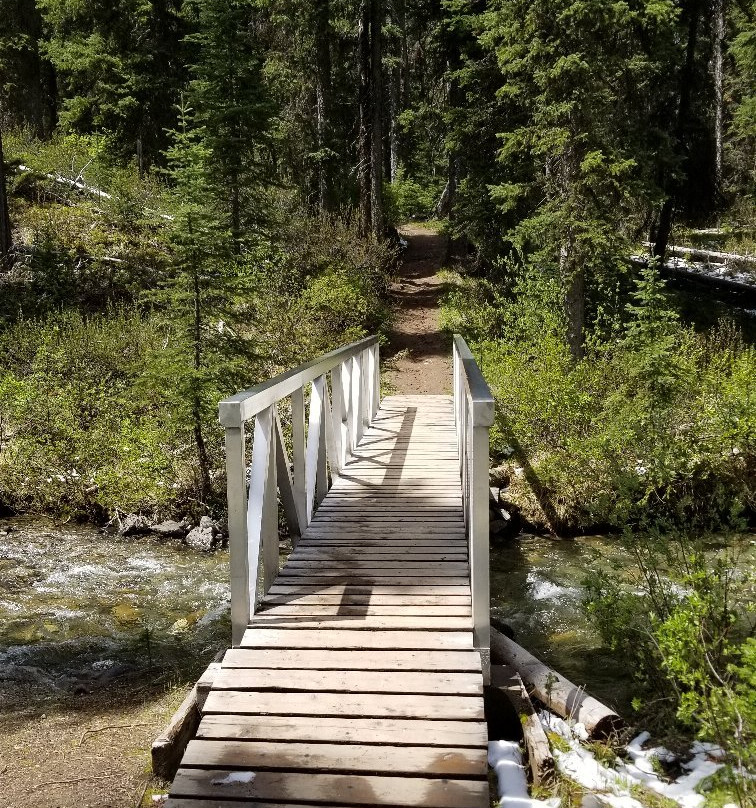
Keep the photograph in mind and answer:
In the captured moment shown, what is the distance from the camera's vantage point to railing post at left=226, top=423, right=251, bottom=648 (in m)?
3.54

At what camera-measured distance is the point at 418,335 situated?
17219 millimetres

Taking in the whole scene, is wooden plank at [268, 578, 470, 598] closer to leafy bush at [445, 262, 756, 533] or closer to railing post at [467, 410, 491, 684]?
railing post at [467, 410, 491, 684]

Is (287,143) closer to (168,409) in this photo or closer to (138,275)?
(138,275)

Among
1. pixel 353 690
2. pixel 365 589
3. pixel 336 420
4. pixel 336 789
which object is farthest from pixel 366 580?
pixel 336 420

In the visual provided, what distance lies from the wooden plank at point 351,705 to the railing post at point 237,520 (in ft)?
1.74

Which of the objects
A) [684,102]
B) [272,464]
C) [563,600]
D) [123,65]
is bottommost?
[563,600]

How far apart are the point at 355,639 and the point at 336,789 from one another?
1.02 m

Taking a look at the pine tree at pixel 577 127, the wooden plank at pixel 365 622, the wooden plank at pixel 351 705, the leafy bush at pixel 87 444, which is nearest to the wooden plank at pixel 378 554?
the wooden plank at pixel 365 622

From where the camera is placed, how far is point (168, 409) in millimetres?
8461

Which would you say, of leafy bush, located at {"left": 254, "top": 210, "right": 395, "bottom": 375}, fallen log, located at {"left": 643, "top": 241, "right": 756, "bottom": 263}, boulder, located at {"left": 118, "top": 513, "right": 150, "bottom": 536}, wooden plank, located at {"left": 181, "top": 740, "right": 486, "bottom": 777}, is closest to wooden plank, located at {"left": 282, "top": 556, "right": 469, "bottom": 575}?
wooden plank, located at {"left": 181, "top": 740, "right": 486, "bottom": 777}

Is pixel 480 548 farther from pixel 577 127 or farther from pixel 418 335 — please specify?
pixel 418 335

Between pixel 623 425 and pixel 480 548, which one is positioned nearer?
pixel 480 548

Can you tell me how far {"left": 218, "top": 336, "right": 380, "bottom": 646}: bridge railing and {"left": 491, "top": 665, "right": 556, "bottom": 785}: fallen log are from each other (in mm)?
1437

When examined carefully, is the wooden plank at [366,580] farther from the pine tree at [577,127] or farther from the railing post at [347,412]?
the pine tree at [577,127]
